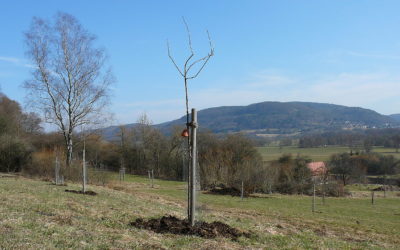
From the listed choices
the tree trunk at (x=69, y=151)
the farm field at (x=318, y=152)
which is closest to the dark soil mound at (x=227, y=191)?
the tree trunk at (x=69, y=151)

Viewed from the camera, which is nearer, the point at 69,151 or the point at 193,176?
the point at 193,176

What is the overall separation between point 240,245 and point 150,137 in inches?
2118

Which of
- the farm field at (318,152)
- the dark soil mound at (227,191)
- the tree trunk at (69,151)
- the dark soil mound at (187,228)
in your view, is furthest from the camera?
the farm field at (318,152)

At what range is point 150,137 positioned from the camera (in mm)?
59812

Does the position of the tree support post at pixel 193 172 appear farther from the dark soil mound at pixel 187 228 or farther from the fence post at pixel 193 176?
the dark soil mound at pixel 187 228

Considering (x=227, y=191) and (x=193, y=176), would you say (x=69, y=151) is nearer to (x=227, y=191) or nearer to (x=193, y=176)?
(x=227, y=191)

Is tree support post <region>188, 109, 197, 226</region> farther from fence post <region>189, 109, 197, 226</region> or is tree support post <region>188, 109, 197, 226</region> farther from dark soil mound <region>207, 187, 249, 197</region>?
dark soil mound <region>207, 187, 249, 197</region>

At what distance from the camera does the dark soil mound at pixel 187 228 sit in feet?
23.4

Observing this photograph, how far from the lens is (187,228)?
726 centimetres

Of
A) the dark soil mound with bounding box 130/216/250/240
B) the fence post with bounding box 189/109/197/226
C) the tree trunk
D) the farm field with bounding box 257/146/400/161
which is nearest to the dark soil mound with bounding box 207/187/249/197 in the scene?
the tree trunk

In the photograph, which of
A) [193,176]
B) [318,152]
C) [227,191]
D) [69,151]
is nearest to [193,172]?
[193,176]

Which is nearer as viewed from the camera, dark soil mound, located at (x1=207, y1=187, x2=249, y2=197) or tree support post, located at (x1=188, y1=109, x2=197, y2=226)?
tree support post, located at (x1=188, y1=109, x2=197, y2=226)

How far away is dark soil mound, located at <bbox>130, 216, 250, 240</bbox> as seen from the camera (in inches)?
281

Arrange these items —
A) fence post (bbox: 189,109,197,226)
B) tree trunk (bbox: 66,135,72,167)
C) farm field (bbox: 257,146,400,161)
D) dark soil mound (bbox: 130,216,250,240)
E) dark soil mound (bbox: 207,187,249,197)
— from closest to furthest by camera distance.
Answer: dark soil mound (bbox: 130,216,250,240) < fence post (bbox: 189,109,197,226) < tree trunk (bbox: 66,135,72,167) < dark soil mound (bbox: 207,187,249,197) < farm field (bbox: 257,146,400,161)
